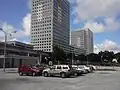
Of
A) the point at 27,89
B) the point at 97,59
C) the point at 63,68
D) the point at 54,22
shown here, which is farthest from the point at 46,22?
the point at 27,89

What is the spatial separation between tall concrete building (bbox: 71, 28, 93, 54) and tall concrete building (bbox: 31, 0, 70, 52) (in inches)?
463

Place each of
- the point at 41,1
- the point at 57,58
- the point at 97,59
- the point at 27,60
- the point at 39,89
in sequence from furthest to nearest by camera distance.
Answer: the point at 41,1 < the point at 97,59 < the point at 57,58 < the point at 27,60 < the point at 39,89

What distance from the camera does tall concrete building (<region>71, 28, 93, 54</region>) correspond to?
518 feet

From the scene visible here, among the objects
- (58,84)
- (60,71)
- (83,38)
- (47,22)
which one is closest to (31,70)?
(60,71)

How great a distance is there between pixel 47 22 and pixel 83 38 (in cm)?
3097

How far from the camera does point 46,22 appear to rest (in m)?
157

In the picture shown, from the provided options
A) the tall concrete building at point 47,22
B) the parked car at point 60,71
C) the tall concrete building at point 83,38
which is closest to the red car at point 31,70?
the parked car at point 60,71

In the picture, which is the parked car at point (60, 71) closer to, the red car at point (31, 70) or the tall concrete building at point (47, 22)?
the red car at point (31, 70)

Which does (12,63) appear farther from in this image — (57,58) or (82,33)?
(82,33)

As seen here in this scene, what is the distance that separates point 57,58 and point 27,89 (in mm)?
88716

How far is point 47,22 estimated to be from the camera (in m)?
156

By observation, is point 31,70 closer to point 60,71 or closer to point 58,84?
point 60,71

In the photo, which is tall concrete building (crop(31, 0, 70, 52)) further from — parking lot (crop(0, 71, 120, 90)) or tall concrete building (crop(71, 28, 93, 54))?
parking lot (crop(0, 71, 120, 90))

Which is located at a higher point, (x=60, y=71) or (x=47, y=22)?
(x=47, y=22)
